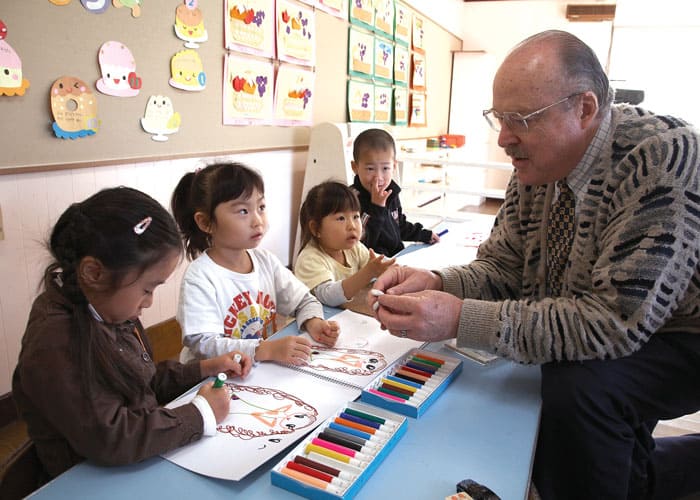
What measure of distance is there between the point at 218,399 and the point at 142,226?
310 mm

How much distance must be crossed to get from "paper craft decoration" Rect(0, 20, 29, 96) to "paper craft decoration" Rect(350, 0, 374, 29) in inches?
102

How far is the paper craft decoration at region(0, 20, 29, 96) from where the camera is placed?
166 cm

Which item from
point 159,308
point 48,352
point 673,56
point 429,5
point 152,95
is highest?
point 429,5

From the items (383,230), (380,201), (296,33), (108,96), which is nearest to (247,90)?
(296,33)

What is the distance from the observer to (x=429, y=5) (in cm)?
562

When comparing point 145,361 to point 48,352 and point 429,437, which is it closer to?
point 48,352

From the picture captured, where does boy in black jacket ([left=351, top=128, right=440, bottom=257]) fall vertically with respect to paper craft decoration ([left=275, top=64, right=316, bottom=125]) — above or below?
below

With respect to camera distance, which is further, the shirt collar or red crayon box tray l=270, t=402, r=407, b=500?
the shirt collar

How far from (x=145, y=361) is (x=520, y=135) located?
86 centimetres

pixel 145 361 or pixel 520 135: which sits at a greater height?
pixel 520 135

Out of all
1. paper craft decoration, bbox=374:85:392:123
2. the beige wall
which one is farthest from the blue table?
paper craft decoration, bbox=374:85:392:123

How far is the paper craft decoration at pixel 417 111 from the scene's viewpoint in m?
5.51

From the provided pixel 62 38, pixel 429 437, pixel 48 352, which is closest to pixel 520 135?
pixel 429 437

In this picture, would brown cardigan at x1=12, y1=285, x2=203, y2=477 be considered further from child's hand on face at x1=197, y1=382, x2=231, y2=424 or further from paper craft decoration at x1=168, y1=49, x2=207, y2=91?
paper craft decoration at x1=168, y1=49, x2=207, y2=91
